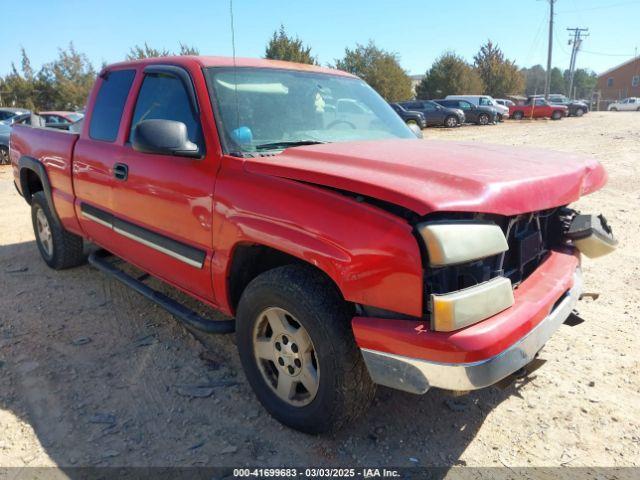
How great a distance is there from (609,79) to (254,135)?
94.7 metres

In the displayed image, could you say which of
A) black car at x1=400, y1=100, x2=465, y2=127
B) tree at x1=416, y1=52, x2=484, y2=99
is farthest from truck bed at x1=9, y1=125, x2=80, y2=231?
tree at x1=416, y1=52, x2=484, y2=99

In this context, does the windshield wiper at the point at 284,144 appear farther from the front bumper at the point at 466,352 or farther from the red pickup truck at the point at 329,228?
the front bumper at the point at 466,352

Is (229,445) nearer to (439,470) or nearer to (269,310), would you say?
(269,310)

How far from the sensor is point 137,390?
9.98ft

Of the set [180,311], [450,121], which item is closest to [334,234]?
[180,311]

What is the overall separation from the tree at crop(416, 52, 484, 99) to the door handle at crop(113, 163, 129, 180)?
47573 mm

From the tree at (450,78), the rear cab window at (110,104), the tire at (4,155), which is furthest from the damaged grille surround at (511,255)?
the tree at (450,78)

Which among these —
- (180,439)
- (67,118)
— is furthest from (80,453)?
(67,118)

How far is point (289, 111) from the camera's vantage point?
3184mm

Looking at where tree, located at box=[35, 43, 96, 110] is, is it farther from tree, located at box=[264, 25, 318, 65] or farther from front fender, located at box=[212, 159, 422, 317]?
front fender, located at box=[212, 159, 422, 317]

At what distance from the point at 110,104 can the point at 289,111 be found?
1.67 m

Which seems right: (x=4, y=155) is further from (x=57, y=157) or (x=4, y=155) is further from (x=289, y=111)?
(x=289, y=111)

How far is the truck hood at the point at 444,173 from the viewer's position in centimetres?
201

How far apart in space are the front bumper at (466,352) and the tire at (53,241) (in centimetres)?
384
